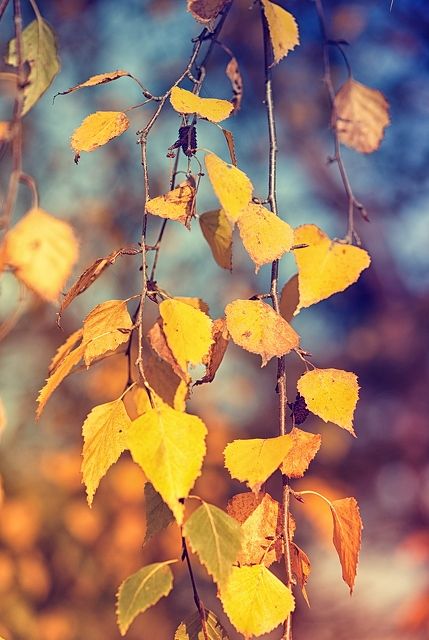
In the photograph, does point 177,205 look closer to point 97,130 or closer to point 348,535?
point 97,130

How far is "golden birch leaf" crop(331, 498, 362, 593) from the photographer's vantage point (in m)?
0.41

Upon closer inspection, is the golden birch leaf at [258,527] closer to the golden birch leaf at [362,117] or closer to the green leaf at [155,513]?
the green leaf at [155,513]

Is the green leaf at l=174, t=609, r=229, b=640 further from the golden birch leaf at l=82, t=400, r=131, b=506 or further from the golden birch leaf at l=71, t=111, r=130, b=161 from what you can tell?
the golden birch leaf at l=71, t=111, r=130, b=161

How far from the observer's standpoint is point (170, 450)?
13.4 inches

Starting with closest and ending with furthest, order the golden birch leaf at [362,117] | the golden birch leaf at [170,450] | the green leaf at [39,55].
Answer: the golden birch leaf at [170,450] < the green leaf at [39,55] < the golden birch leaf at [362,117]

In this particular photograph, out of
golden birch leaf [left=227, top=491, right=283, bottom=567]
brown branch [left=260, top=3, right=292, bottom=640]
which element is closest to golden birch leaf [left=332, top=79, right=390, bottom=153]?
brown branch [left=260, top=3, right=292, bottom=640]

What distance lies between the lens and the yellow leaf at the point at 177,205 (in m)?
0.40

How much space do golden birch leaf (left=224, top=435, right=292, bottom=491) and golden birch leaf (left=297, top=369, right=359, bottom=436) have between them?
0.03 metres

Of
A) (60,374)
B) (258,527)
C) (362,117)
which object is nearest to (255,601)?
(258,527)

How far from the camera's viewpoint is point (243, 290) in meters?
2.29

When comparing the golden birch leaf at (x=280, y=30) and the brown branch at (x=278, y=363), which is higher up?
the golden birch leaf at (x=280, y=30)

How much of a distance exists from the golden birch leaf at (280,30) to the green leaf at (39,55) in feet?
0.43

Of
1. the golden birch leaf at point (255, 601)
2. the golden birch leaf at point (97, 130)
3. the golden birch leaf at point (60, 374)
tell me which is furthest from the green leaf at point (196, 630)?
the golden birch leaf at point (97, 130)

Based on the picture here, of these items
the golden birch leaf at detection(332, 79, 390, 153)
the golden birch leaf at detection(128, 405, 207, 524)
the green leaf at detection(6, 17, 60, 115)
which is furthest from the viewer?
the golden birch leaf at detection(332, 79, 390, 153)
